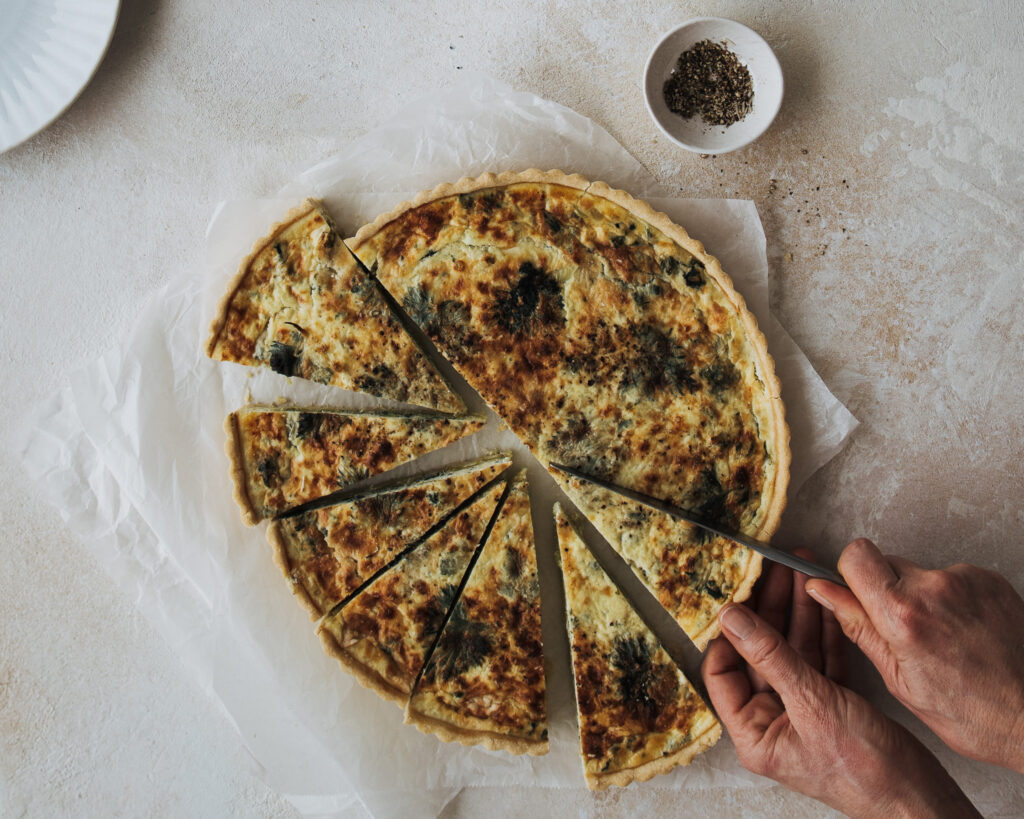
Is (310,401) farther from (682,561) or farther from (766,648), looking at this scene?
(766,648)

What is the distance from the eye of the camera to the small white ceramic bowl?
144 inches

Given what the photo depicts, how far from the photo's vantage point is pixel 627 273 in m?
3.52

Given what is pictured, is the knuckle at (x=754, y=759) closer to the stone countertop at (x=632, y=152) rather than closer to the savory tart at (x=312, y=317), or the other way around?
the stone countertop at (x=632, y=152)

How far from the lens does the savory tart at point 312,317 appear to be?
3623mm

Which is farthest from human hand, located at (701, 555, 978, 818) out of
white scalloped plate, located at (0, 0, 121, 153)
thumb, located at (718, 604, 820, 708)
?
white scalloped plate, located at (0, 0, 121, 153)

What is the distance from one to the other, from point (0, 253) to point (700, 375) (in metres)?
3.62

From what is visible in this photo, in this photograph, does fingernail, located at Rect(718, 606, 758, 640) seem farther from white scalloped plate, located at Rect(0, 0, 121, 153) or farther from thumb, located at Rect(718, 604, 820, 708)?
white scalloped plate, located at Rect(0, 0, 121, 153)

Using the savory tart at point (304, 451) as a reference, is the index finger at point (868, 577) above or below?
below

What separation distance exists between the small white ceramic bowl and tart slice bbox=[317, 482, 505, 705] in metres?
2.09

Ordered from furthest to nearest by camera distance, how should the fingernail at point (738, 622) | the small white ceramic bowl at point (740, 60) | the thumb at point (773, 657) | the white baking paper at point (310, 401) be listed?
the white baking paper at point (310, 401) → the small white ceramic bowl at point (740, 60) → the fingernail at point (738, 622) → the thumb at point (773, 657)

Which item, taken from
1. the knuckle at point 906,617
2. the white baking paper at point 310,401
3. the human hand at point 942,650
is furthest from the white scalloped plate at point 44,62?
the knuckle at point 906,617

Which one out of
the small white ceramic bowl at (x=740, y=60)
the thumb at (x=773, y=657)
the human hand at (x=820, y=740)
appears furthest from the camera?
the small white ceramic bowl at (x=740, y=60)

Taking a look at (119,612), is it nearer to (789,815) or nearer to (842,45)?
(789,815)

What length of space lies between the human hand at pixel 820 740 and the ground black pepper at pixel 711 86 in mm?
2311
